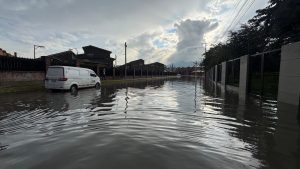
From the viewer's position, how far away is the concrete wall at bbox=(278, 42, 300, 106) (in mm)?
8867

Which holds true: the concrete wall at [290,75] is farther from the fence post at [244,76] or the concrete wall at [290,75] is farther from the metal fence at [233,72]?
Answer: the metal fence at [233,72]

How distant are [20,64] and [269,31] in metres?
23.2

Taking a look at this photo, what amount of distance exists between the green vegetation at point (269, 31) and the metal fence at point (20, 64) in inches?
843

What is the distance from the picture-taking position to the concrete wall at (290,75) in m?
8.87

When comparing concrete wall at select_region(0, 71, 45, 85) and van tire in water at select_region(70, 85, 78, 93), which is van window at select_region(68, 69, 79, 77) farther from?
concrete wall at select_region(0, 71, 45, 85)

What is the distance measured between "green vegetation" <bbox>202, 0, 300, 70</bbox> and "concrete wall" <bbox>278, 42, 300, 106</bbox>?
9905 millimetres

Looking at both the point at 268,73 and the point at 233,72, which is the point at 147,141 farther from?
the point at 233,72

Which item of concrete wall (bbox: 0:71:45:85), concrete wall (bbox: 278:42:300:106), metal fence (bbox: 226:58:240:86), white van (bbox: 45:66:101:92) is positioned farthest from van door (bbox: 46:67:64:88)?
concrete wall (bbox: 278:42:300:106)

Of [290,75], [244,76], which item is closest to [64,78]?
[244,76]

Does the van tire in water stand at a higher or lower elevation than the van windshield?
lower

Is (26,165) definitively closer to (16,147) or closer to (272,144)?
(16,147)

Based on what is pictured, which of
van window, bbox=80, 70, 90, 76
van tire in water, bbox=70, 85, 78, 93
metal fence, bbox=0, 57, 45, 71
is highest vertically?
metal fence, bbox=0, 57, 45, 71

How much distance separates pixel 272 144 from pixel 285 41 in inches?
722

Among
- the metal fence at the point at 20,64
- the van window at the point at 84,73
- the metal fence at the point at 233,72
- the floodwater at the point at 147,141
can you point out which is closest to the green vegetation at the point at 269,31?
the metal fence at the point at 233,72
